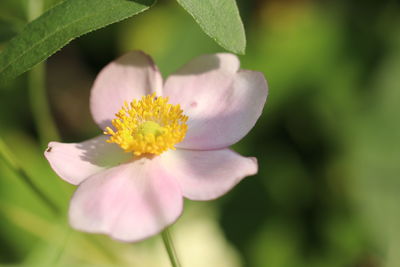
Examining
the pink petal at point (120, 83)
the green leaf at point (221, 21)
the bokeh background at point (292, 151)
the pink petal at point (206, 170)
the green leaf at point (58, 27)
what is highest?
the green leaf at point (58, 27)

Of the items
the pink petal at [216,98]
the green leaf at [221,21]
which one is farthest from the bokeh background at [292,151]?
the green leaf at [221,21]

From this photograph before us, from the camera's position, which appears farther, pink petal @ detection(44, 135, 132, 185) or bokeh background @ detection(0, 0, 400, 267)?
bokeh background @ detection(0, 0, 400, 267)

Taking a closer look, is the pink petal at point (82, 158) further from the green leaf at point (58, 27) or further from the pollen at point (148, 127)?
the green leaf at point (58, 27)

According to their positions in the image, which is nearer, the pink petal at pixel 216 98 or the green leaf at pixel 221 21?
the green leaf at pixel 221 21

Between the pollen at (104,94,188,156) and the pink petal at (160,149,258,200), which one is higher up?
the pollen at (104,94,188,156)

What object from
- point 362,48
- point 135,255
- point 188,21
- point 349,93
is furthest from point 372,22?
point 135,255

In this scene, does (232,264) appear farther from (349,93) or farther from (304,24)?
(304,24)

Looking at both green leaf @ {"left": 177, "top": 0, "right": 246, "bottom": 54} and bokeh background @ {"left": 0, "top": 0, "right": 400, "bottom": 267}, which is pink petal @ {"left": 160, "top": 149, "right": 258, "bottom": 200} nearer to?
green leaf @ {"left": 177, "top": 0, "right": 246, "bottom": 54}

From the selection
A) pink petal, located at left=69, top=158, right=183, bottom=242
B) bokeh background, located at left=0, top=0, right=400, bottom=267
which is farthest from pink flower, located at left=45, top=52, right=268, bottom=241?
bokeh background, located at left=0, top=0, right=400, bottom=267

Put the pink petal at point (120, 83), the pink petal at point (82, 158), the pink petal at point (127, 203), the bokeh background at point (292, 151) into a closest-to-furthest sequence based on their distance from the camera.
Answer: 1. the pink petal at point (127, 203)
2. the pink petal at point (82, 158)
3. the pink petal at point (120, 83)
4. the bokeh background at point (292, 151)
